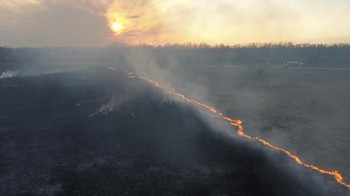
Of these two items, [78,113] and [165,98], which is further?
[165,98]

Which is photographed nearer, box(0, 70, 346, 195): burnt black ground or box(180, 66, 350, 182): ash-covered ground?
box(0, 70, 346, 195): burnt black ground

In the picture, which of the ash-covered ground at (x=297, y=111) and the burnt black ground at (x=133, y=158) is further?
the ash-covered ground at (x=297, y=111)

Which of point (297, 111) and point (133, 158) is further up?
point (133, 158)

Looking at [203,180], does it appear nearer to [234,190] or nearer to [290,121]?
[234,190]

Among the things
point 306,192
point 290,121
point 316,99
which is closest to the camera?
point 306,192

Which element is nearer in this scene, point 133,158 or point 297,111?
point 133,158

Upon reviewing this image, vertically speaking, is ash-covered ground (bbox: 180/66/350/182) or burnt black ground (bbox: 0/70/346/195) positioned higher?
burnt black ground (bbox: 0/70/346/195)

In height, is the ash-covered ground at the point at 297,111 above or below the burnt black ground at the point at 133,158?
below

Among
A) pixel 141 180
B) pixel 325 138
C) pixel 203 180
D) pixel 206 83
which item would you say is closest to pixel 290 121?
pixel 325 138
